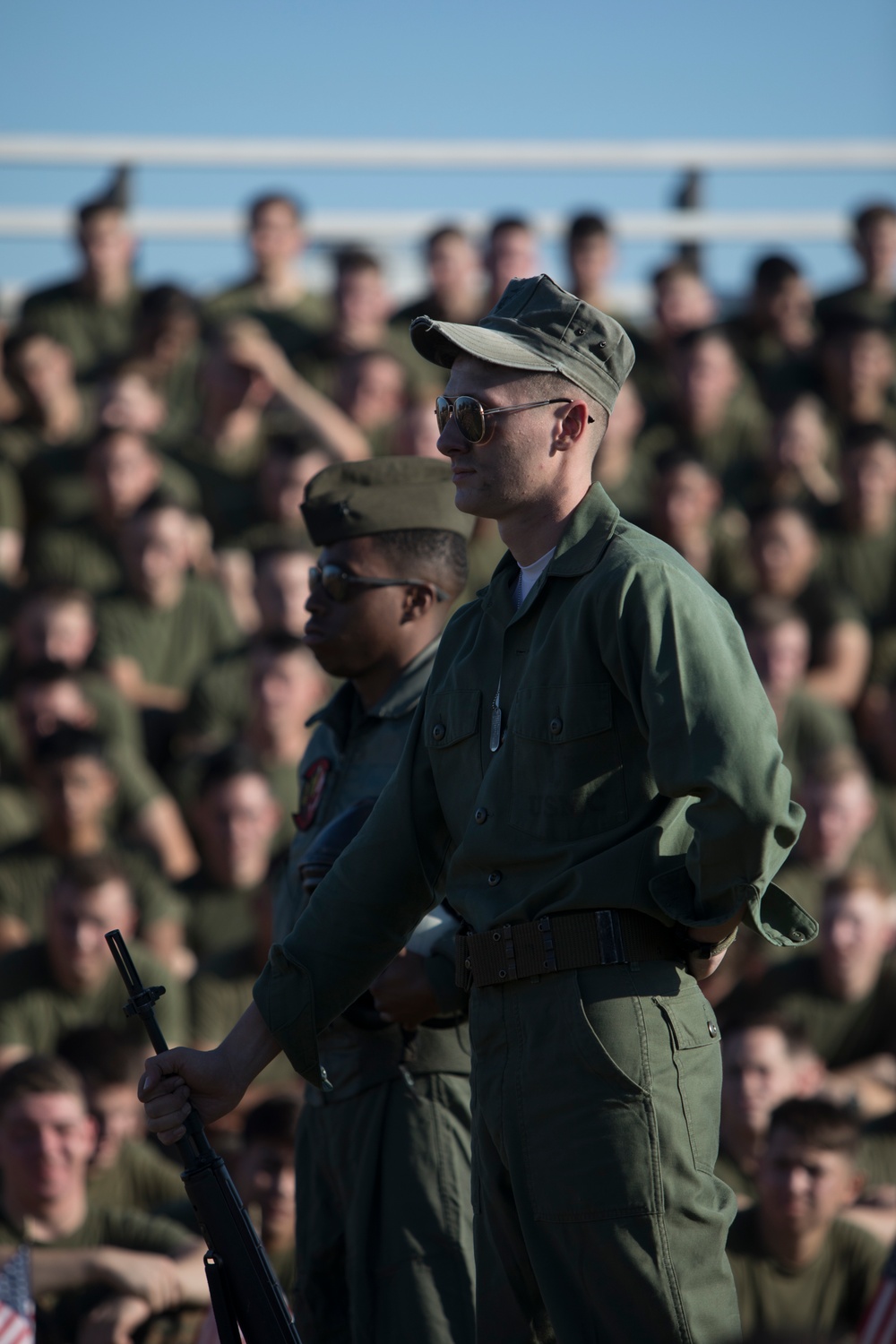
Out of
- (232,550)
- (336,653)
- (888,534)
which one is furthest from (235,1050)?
(888,534)

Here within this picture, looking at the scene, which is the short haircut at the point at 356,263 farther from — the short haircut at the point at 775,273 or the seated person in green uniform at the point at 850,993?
the seated person in green uniform at the point at 850,993

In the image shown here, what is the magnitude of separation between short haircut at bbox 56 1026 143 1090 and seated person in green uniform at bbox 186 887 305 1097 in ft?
1.53

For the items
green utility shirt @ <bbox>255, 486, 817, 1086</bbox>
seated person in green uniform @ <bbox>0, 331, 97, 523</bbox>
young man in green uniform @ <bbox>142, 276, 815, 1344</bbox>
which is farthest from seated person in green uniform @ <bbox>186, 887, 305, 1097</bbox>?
young man in green uniform @ <bbox>142, 276, 815, 1344</bbox>

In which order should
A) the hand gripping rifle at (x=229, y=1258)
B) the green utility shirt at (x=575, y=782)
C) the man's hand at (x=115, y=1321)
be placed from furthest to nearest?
1. the man's hand at (x=115, y=1321)
2. the hand gripping rifle at (x=229, y=1258)
3. the green utility shirt at (x=575, y=782)

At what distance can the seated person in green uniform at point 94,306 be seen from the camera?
988 centimetres

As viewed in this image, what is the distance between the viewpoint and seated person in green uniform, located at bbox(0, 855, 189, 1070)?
637 cm

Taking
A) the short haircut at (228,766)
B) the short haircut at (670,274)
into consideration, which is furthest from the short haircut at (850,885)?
A: the short haircut at (670,274)

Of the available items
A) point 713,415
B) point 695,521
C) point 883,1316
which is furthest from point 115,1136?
point 713,415

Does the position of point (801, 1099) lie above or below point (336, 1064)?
below

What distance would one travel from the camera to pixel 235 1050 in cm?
293

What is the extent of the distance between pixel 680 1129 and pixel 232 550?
6.45m

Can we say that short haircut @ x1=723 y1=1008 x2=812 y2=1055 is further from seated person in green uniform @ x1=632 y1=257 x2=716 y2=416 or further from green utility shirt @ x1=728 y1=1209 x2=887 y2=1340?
seated person in green uniform @ x1=632 y1=257 x2=716 y2=416

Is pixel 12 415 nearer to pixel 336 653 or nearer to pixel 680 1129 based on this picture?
pixel 336 653

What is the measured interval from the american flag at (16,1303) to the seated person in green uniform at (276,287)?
612cm
